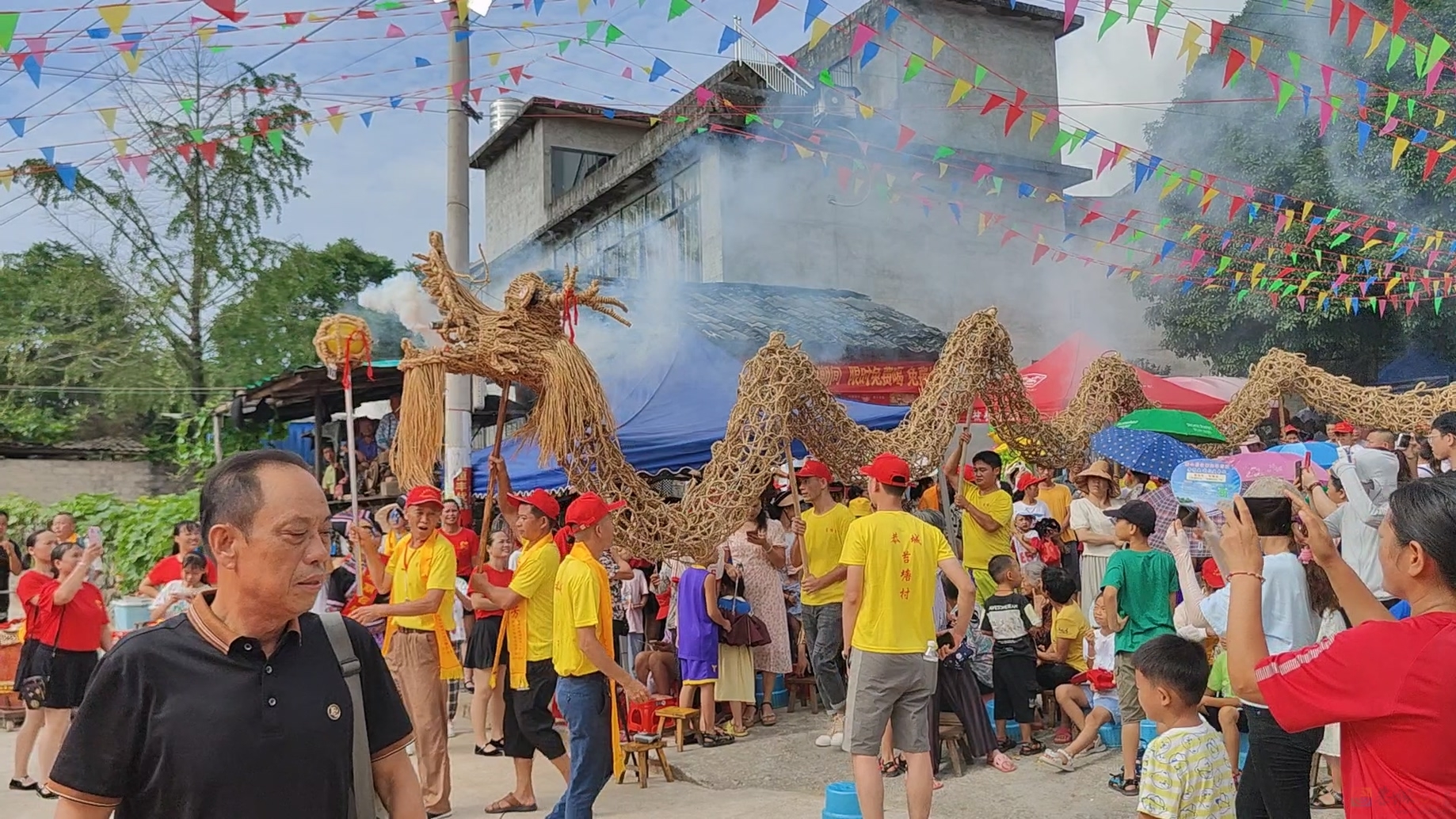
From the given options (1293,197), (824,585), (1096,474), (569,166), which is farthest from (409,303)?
(569,166)

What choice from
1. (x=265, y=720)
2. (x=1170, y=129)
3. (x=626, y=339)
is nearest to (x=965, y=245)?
(x=1170, y=129)

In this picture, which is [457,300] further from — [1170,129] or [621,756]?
[1170,129]

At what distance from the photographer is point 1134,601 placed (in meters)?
6.00

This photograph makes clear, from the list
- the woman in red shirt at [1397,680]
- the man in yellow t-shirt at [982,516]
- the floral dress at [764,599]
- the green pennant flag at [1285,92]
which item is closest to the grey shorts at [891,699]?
the man in yellow t-shirt at [982,516]

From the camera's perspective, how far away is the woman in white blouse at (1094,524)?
24.8 feet

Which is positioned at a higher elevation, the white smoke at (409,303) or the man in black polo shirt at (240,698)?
the white smoke at (409,303)

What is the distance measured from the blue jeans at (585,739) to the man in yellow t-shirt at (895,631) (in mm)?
1181

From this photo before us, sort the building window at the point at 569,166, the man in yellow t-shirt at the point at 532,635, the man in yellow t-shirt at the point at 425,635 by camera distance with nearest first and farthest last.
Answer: the man in yellow t-shirt at the point at 532,635 < the man in yellow t-shirt at the point at 425,635 < the building window at the point at 569,166

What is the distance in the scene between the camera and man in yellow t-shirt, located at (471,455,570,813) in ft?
19.5

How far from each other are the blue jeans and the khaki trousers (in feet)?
3.66

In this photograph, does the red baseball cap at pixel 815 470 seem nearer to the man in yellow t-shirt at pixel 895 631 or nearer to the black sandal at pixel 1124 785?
the man in yellow t-shirt at pixel 895 631

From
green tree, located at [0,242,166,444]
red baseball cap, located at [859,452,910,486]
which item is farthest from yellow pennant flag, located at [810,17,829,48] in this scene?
green tree, located at [0,242,166,444]

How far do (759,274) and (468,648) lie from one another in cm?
1278

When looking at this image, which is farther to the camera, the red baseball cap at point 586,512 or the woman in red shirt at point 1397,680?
the red baseball cap at point 586,512
